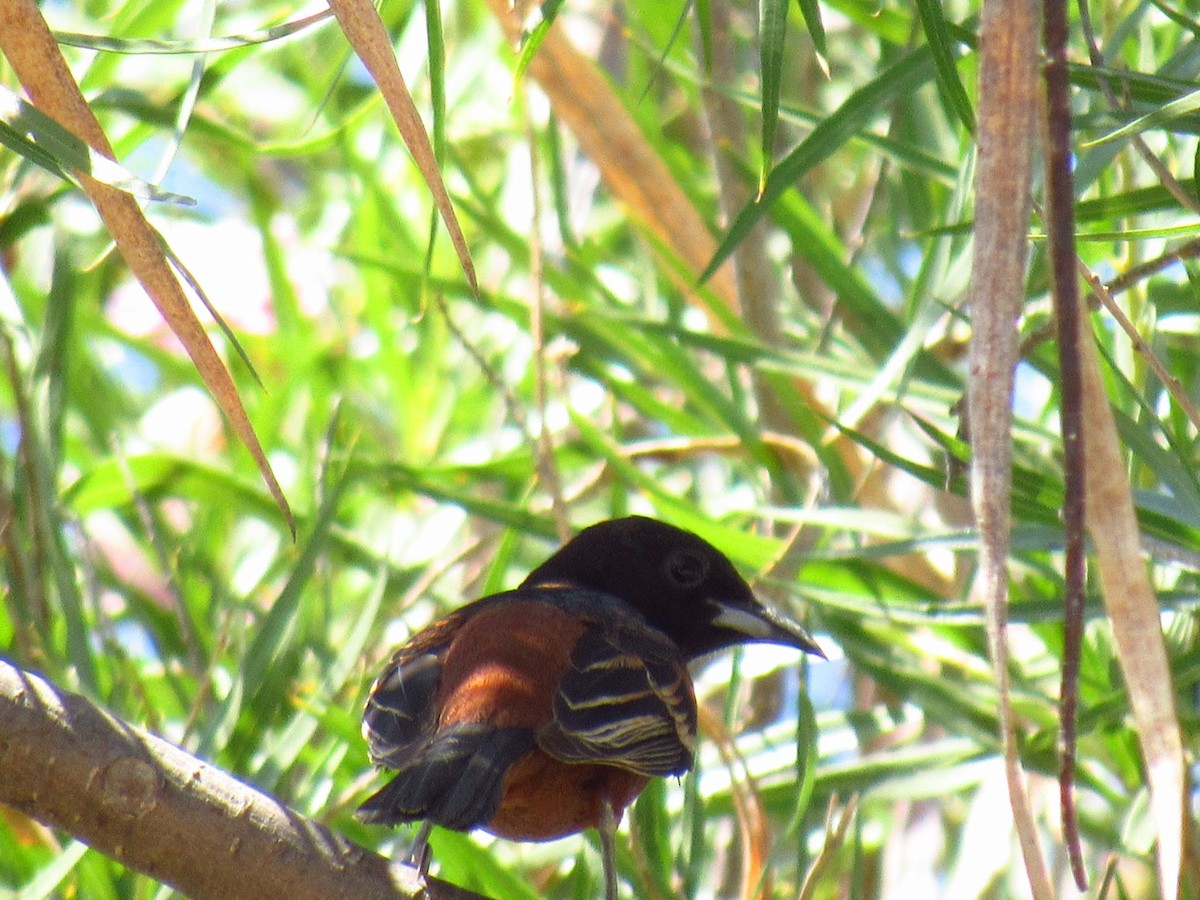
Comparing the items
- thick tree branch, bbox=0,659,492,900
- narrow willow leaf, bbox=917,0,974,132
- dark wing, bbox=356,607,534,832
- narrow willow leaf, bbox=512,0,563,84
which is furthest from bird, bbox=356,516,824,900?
narrow willow leaf, bbox=917,0,974,132

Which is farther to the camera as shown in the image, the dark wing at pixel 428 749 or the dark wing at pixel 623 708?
the dark wing at pixel 623 708

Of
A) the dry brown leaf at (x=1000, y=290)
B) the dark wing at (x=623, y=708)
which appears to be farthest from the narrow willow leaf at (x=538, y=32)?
the dark wing at (x=623, y=708)

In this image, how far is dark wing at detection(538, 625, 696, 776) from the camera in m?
3.24

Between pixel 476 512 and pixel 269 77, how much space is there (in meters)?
3.52

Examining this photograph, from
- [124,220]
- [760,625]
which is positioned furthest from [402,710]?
[124,220]

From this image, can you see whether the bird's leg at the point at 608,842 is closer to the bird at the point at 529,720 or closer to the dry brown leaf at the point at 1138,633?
the bird at the point at 529,720

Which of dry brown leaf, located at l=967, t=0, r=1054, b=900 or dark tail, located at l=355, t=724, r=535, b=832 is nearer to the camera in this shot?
dry brown leaf, located at l=967, t=0, r=1054, b=900

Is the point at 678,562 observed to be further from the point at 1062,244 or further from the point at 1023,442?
the point at 1062,244

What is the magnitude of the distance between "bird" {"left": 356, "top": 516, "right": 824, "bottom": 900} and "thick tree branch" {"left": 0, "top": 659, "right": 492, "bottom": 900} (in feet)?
1.36

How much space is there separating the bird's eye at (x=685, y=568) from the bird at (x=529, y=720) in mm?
417

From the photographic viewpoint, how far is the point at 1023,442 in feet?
13.0

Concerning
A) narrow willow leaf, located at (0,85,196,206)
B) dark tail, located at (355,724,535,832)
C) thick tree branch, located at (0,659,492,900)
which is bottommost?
thick tree branch, located at (0,659,492,900)

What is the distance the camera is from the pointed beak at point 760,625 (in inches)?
163

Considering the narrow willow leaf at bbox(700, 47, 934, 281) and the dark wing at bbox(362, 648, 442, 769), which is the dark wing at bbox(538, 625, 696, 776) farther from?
the narrow willow leaf at bbox(700, 47, 934, 281)
